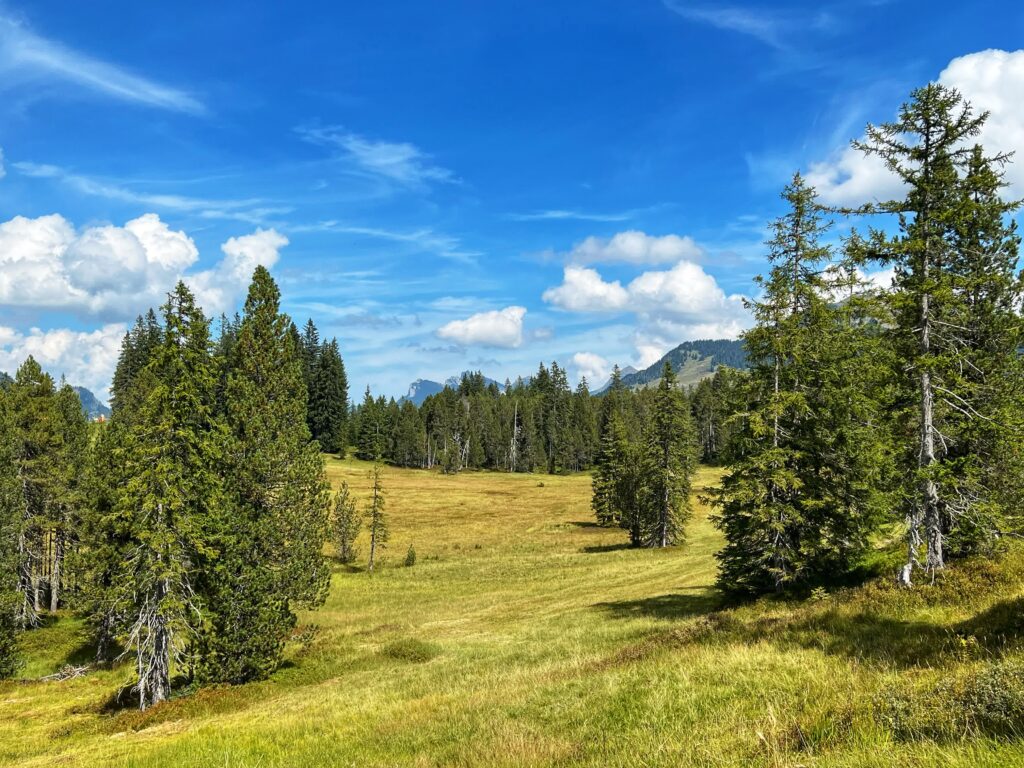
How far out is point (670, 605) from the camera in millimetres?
28828

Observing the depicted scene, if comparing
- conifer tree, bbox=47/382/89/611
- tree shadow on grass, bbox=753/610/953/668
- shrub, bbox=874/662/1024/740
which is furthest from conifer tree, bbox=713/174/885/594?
conifer tree, bbox=47/382/89/611

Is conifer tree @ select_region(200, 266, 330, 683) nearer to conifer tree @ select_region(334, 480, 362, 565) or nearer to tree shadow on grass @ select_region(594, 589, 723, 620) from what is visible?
tree shadow on grass @ select_region(594, 589, 723, 620)

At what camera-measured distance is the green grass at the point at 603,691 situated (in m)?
7.95

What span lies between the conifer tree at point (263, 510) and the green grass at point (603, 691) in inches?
68.9

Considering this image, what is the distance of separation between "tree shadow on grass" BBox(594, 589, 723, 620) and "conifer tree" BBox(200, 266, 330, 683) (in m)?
14.5

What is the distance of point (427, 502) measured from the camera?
91.2 m

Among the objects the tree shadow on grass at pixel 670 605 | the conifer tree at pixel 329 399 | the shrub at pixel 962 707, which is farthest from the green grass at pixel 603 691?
the conifer tree at pixel 329 399

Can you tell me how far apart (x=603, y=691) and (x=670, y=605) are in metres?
17.7

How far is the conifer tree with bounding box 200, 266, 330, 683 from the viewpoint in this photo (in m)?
22.8

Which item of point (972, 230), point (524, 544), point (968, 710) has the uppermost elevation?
point (972, 230)

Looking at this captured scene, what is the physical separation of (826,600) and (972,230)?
47.4 ft

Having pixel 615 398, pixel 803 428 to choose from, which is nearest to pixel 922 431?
pixel 803 428

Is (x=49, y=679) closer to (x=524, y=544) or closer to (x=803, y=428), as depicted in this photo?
(x=803, y=428)

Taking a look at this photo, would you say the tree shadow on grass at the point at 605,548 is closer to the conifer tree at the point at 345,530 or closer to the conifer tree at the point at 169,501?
the conifer tree at the point at 345,530
